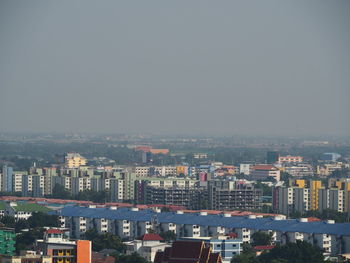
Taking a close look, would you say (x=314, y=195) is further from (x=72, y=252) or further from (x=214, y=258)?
(x=214, y=258)

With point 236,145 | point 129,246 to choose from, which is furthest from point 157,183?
point 236,145

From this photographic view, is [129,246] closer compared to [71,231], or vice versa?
[129,246]

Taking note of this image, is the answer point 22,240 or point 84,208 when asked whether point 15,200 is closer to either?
point 84,208

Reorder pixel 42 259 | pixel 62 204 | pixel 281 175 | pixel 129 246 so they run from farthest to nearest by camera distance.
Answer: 1. pixel 281 175
2. pixel 62 204
3. pixel 129 246
4. pixel 42 259

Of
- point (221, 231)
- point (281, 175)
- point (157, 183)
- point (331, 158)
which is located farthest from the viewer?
point (331, 158)

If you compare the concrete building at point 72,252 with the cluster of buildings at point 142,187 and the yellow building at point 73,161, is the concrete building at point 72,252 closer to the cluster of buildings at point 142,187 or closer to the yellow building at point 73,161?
the cluster of buildings at point 142,187

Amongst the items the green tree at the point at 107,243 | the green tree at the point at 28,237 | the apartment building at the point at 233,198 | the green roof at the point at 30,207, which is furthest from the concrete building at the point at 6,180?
the green tree at the point at 107,243
